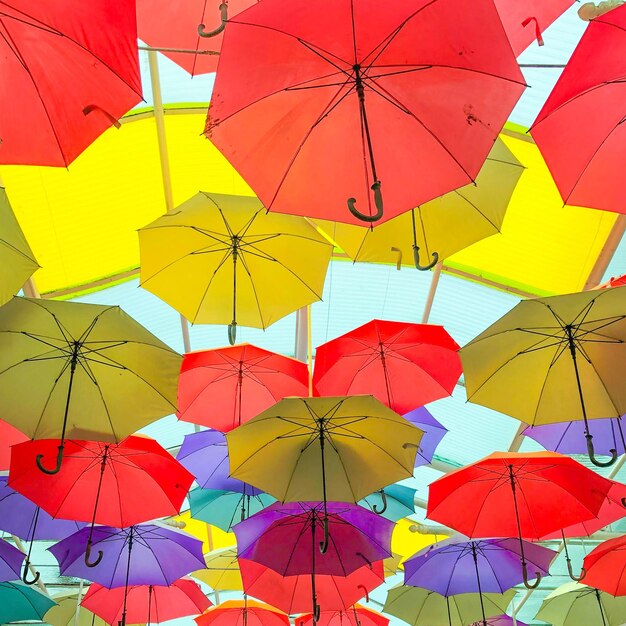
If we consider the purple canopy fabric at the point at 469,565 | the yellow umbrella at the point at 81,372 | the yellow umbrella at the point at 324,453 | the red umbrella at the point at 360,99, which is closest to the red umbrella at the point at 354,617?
the purple canopy fabric at the point at 469,565

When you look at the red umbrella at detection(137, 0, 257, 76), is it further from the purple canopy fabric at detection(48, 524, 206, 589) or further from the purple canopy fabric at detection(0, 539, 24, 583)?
the purple canopy fabric at detection(0, 539, 24, 583)

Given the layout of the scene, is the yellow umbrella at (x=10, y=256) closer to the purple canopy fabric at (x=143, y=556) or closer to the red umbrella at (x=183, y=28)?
the red umbrella at (x=183, y=28)

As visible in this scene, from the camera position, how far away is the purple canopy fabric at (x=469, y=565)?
7613 mm

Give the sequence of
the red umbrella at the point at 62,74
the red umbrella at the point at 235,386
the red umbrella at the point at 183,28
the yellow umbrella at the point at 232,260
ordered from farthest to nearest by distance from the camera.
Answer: the red umbrella at the point at 235,386 < the yellow umbrella at the point at 232,260 < the red umbrella at the point at 183,28 < the red umbrella at the point at 62,74

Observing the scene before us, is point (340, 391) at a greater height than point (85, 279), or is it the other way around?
point (85, 279)

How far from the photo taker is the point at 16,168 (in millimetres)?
7137

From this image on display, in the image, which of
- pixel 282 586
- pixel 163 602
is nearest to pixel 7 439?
pixel 282 586

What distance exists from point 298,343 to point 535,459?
4734 millimetres

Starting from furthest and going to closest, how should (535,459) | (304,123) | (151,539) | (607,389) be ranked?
(151,539) → (535,459) → (607,389) → (304,123)

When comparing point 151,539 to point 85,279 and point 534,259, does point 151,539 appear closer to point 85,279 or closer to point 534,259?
point 85,279

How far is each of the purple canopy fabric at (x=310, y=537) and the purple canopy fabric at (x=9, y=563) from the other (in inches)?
88.9

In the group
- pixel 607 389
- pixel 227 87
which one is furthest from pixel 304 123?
pixel 607 389

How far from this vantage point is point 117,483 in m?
6.72

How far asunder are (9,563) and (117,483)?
1.55 m
